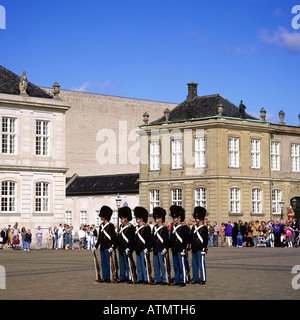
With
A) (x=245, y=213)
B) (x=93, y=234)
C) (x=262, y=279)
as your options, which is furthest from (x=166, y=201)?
(x=262, y=279)

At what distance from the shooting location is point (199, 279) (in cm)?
1906

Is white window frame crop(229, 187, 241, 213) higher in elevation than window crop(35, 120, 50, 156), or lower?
lower

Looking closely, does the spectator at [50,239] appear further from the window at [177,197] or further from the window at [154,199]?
the window at [154,199]

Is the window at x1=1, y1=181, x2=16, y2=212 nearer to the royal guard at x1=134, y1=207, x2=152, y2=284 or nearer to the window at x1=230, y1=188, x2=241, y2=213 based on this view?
the window at x1=230, y1=188, x2=241, y2=213

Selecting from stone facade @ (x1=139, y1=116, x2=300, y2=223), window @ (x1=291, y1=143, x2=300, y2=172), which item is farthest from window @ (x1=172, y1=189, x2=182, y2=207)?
window @ (x1=291, y1=143, x2=300, y2=172)

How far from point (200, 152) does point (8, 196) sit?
47.0ft

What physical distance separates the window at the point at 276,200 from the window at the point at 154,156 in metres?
8.55

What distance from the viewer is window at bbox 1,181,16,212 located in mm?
46438

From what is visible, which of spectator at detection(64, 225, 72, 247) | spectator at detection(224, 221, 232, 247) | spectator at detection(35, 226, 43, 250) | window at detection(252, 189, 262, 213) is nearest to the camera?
spectator at detection(35, 226, 43, 250)

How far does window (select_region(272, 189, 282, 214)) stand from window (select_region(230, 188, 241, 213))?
3.68 meters

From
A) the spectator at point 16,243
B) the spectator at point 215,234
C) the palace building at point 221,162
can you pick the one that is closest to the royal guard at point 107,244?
the spectator at point 16,243

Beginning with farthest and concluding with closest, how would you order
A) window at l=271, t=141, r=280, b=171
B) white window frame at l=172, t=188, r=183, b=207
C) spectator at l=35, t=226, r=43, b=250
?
window at l=271, t=141, r=280, b=171, white window frame at l=172, t=188, r=183, b=207, spectator at l=35, t=226, r=43, b=250

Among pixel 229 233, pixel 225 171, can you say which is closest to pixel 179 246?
pixel 229 233
